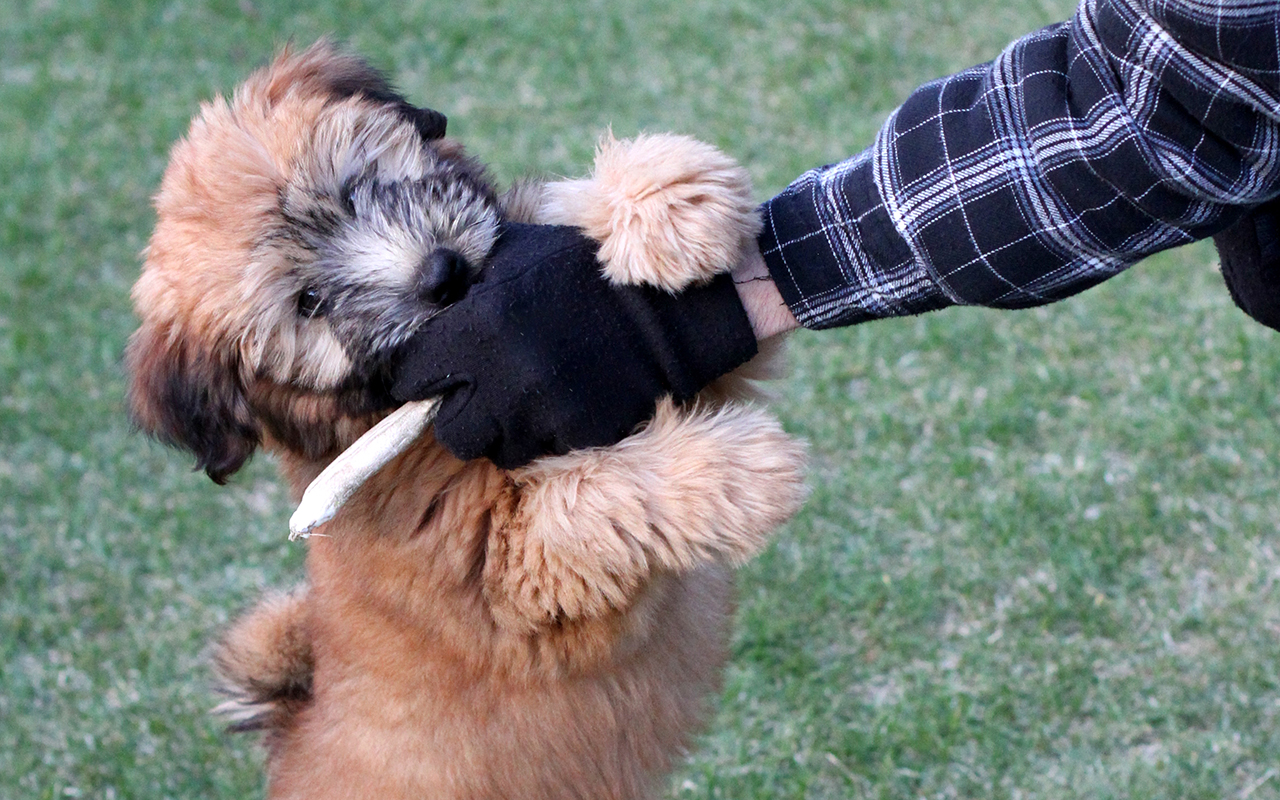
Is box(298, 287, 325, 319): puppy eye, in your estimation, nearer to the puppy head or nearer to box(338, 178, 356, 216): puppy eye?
the puppy head

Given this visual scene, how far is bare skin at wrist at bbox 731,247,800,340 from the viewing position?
2545mm

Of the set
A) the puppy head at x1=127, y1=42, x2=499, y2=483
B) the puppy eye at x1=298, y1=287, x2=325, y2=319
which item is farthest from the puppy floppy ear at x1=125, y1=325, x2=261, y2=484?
the puppy eye at x1=298, y1=287, x2=325, y2=319

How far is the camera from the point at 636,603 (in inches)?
103

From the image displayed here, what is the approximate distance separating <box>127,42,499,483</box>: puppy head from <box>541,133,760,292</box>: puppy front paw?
0.28 m

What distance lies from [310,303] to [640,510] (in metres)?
0.80

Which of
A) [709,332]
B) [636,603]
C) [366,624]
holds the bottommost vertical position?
[366,624]

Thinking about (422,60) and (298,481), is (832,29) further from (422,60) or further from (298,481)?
(298,481)

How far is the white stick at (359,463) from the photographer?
2.33 meters

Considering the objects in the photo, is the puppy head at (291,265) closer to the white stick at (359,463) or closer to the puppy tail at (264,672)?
the white stick at (359,463)

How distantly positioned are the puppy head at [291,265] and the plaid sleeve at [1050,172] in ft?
2.46

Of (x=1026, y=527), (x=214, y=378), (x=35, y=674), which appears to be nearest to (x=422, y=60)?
(x=35, y=674)

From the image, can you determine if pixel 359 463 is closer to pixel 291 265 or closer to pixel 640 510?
pixel 291 265

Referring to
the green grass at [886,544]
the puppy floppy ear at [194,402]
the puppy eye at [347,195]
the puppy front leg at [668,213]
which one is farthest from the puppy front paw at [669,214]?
the green grass at [886,544]

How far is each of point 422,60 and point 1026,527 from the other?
5.42 m
